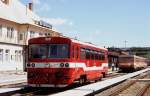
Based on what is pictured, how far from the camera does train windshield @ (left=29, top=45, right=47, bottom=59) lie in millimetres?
20719

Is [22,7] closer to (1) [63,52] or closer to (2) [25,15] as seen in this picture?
(2) [25,15]

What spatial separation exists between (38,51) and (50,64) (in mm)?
1143

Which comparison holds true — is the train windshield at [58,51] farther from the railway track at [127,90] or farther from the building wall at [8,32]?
the building wall at [8,32]

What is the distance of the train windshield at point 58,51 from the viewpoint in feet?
66.7

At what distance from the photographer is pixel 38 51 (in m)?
20.9

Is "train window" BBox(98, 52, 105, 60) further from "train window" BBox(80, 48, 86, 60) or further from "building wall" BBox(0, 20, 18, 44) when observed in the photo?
"building wall" BBox(0, 20, 18, 44)

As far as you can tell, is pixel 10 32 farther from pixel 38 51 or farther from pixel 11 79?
pixel 38 51

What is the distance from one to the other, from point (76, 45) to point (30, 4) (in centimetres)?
5038

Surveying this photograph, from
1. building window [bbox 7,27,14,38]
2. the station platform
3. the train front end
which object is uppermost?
building window [bbox 7,27,14,38]

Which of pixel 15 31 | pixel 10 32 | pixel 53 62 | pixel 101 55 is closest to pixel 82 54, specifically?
pixel 53 62

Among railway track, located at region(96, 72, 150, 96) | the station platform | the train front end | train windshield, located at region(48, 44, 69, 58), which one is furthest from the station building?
train windshield, located at region(48, 44, 69, 58)

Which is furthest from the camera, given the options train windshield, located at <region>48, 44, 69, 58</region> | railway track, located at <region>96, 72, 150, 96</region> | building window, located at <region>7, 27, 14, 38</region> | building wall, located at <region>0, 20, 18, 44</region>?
building window, located at <region>7, 27, 14, 38</region>

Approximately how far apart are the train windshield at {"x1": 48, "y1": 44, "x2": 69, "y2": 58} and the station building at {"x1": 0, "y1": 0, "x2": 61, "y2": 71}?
88.0 feet

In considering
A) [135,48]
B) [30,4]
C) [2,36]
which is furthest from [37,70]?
[135,48]
